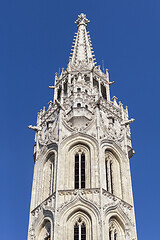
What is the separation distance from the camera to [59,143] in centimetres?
3497

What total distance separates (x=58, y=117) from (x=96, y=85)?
7411 millimetres

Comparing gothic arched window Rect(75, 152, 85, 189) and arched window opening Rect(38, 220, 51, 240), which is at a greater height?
gothic arched window Rect(75, 152, 85, 189)

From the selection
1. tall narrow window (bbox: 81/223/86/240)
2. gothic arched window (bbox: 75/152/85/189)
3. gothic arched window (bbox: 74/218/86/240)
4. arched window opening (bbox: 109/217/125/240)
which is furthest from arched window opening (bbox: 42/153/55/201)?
arched window opening (bbox: 109/217/125/240)

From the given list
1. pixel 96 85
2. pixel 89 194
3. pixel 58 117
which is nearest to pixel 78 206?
pixel 89 194

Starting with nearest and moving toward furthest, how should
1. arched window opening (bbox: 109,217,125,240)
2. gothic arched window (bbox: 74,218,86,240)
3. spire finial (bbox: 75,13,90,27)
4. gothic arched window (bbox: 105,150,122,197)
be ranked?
gothic arched window (bbox: 74,218,86,240) < arched window opening (bbox: 109,217,125,240) < gothic arched window (bbox: 105,150,122,197) < spire finial (bbox: 75,13,90,27)

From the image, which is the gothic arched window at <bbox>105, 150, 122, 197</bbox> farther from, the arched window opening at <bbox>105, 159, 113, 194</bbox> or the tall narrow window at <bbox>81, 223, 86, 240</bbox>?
the tall narrow window at <bbox>81, 223, 86, 240</bbox>

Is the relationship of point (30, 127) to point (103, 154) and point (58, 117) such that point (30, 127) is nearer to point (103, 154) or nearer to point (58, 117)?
point (58, 117)

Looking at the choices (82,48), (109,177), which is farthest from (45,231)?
(82,48)

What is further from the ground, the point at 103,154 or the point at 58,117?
the point at 58,117

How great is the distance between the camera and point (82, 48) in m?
48.5

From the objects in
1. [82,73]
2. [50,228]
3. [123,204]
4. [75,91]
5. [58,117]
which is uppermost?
[82,73]

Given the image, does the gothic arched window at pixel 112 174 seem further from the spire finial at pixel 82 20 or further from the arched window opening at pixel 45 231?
the spire finial at pixel 82 20

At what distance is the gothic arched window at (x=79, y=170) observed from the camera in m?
33.0

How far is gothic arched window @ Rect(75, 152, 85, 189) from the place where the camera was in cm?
3300
